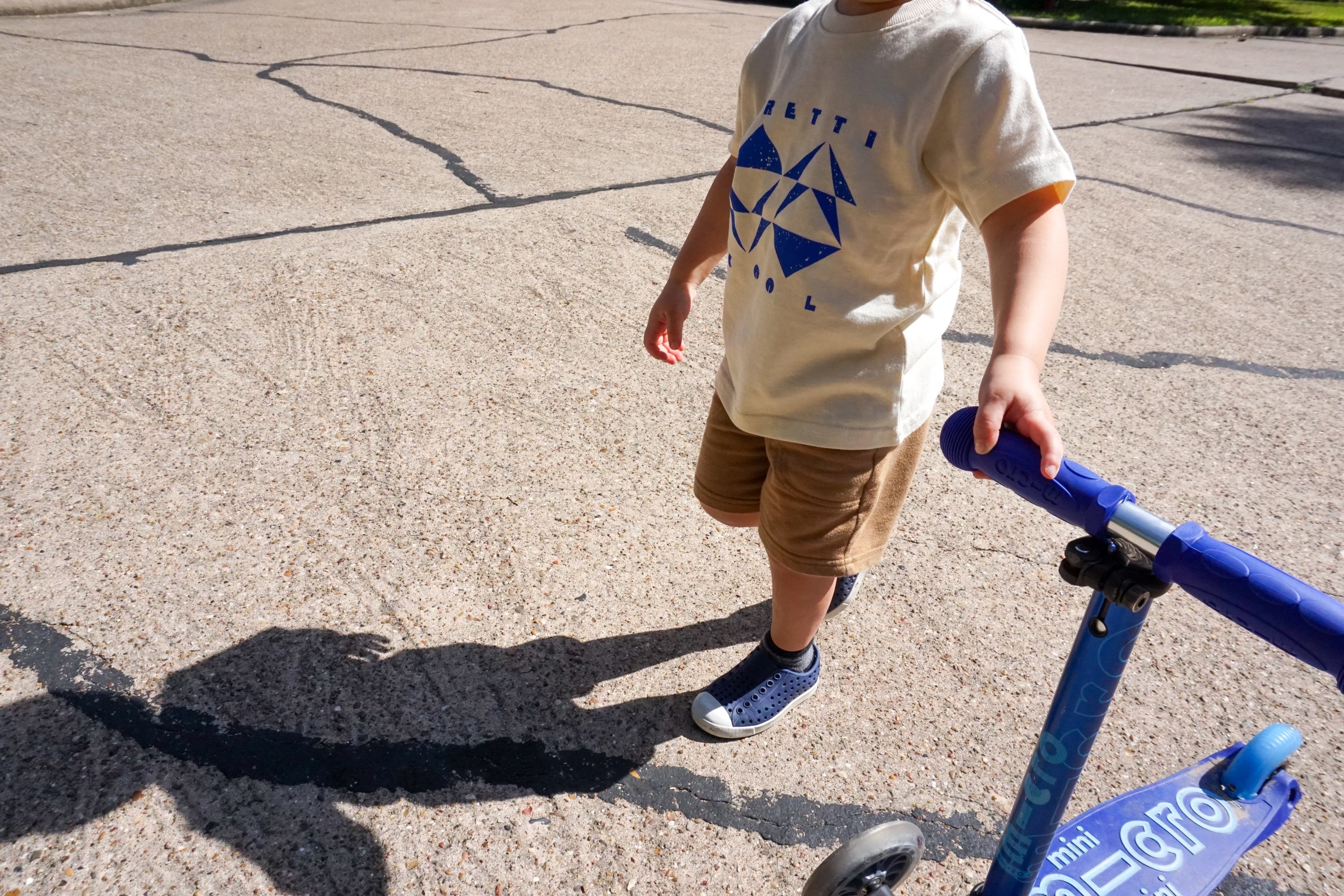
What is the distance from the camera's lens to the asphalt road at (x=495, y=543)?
5.32 ft

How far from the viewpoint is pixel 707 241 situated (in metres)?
1.85

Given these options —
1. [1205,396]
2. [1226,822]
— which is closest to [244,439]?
[1226,822]

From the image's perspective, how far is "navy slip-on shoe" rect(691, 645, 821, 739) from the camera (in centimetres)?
181

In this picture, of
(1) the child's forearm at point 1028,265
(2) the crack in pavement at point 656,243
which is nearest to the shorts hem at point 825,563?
(1) the child's forearm at point 1028,265

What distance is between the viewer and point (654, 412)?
2814 mm

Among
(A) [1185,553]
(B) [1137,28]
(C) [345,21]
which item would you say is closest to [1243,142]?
(A) [1185,553]

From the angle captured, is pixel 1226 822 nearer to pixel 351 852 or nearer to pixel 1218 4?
pixel 351 852

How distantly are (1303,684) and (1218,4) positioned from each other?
18276 millimetres

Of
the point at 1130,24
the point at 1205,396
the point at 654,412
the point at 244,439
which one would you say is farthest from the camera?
the point at 1130,24

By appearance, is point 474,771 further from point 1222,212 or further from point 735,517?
point 1222,212

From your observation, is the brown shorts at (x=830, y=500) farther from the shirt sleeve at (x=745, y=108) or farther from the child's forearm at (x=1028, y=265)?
the shirt sleeve at (x=745, y=108)

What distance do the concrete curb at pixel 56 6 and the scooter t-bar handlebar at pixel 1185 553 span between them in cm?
963

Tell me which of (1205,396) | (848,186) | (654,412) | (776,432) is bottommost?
(654,412)

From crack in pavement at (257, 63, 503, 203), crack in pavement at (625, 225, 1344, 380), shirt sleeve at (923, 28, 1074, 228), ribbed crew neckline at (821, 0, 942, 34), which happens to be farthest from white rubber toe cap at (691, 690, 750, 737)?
crack in pavement at (257, 63, 503, 203)
